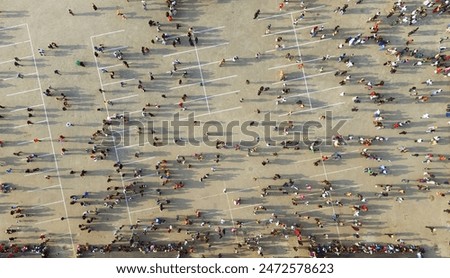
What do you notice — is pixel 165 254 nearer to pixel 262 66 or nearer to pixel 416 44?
pixel 262 66

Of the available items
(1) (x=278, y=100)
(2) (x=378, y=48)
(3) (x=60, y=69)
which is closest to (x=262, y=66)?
(1) (x=278, y=100)

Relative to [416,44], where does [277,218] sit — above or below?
below

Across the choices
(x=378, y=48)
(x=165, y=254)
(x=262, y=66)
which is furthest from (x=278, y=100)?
(x=165, y=254)

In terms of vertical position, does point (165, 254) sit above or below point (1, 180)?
below

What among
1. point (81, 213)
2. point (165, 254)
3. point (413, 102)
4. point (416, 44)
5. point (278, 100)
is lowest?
point (165, 254)

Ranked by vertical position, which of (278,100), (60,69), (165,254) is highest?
(60,69)
